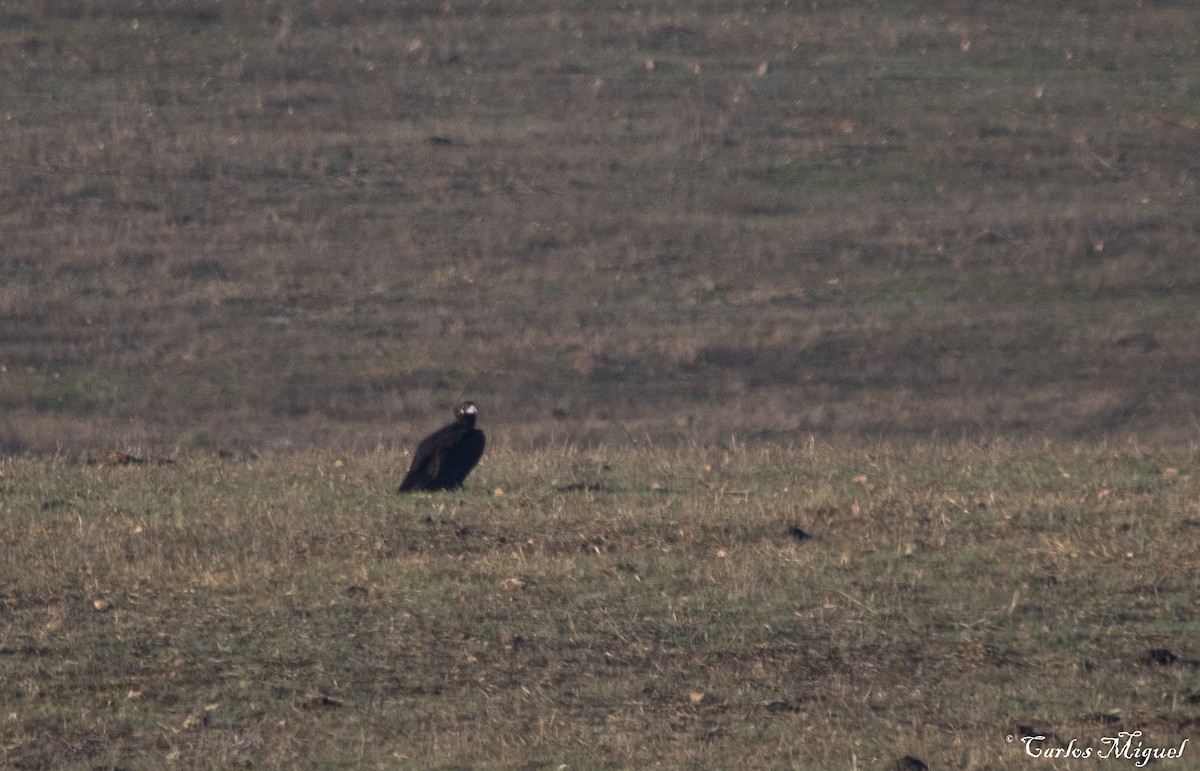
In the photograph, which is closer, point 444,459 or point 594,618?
point 594,618

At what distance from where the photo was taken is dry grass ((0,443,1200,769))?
271 inches

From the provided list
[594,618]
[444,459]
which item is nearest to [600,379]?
[444,459]

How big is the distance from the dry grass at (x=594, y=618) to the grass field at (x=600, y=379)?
0.03 meters

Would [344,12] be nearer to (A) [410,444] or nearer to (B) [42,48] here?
(B) [42,48]

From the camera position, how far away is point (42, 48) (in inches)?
1123

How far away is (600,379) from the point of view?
2025 cm

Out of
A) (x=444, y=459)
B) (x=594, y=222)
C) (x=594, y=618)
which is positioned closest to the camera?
(x=594, y=618)

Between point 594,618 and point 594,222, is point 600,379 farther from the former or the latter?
point 594,618

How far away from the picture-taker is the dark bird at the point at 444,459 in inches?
446

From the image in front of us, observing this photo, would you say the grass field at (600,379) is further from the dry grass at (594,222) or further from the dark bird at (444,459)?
the dark bird at (444,459)

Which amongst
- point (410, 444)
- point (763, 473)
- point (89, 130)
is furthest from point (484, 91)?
point (763, 473)

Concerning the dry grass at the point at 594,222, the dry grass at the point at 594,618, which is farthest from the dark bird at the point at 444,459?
the dry grass at the point at 594,222

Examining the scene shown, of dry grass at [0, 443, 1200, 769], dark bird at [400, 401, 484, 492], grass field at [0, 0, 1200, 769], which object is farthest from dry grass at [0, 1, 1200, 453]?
dry grass at [0, 443, 1200, 769]

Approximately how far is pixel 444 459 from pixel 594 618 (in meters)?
3.40
